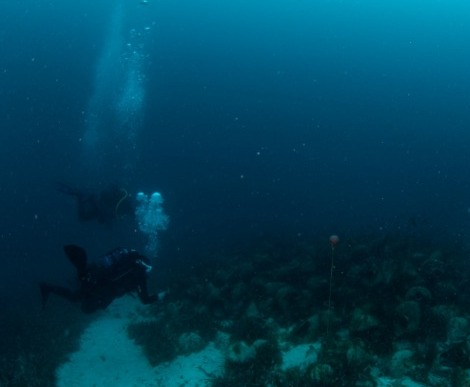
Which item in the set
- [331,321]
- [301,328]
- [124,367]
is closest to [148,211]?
[124,367]

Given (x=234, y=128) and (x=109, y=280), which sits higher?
(x=109, y=280)

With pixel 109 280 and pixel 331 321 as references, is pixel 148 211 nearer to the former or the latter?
pixel 109 280

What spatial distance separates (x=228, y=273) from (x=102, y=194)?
5884mm

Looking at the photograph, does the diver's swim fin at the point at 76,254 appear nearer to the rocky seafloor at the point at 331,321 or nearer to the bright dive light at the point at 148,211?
the rocky seafloor at the point at 331,321

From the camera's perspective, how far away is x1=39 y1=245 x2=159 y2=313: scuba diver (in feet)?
26.5

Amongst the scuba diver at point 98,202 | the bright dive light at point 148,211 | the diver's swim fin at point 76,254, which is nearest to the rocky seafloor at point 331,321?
the diver's swim fin at point 76,254

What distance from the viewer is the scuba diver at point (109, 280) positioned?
8.06 m

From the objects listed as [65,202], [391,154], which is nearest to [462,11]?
[391,154]

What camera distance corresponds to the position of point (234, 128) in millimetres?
61438

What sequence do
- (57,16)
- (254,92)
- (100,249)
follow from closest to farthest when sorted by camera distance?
(100,249), (254,92), (57,16)

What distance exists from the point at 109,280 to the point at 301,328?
4.09 meters

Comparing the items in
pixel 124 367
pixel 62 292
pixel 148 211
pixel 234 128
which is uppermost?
pixel 62 292

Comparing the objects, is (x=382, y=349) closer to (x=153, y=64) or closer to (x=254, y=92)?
(x=254, y=92)

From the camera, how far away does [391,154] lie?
1666 inches
